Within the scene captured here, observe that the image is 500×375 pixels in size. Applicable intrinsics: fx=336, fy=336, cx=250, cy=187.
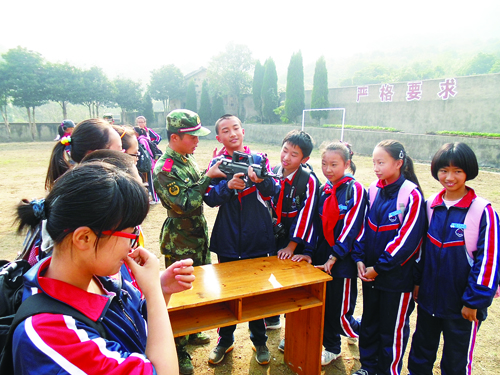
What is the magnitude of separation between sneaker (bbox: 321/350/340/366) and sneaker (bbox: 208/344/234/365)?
0.79 meters

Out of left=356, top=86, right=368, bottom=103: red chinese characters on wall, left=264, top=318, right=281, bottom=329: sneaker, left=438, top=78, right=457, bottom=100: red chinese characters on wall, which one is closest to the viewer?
left=264, top=318, right=281, bottom=329: sneaker

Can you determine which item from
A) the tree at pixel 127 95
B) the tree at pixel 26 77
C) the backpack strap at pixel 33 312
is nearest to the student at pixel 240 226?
the backpack strap at pixel 33 312

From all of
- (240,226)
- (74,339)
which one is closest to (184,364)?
(240,226)

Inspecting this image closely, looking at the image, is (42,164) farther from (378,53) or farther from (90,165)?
(378,53)

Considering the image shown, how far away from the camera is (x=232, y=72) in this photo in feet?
101

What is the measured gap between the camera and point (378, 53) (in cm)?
8725

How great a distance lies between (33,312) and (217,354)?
213 cm

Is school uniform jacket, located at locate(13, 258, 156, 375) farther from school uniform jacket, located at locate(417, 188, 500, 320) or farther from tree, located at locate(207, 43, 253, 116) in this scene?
tree, located at locate(207, 43, 253, 116)

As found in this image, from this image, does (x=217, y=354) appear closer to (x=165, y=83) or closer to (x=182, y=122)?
(x=182, y=122)

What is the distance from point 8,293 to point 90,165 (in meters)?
0.48

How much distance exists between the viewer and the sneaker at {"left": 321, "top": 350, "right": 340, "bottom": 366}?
2.71 metres

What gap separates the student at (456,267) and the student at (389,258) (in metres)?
0.11

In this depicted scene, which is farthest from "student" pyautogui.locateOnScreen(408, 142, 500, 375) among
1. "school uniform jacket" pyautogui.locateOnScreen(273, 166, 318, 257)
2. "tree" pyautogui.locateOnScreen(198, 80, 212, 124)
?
"tree" pyautogui.locateOnScreen(198, 80, 212, 124)

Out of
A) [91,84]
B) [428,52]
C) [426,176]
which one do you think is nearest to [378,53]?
[428,52]
